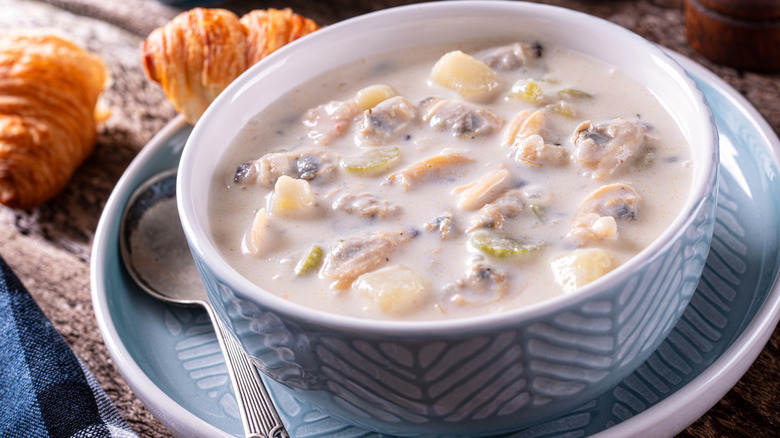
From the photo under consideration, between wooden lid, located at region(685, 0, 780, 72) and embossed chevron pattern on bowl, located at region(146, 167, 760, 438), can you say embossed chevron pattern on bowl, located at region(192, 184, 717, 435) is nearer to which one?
embossed chevron pattern on bowl, located at region(146, 167, 760, 438)

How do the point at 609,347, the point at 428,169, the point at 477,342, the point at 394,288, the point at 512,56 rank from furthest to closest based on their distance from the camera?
1. the point at 512,56
2. the point at 428,169
3. the point at 394,288
4. the point at 609,347
5. the point at 477,342

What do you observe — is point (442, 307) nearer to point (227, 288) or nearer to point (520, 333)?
point (520, 333)

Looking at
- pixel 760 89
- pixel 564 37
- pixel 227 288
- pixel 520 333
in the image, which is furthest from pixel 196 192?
pixel 760 89

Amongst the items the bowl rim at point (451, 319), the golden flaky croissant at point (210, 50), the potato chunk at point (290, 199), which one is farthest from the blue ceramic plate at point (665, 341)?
the golden flaky croissant at point (210, 50)

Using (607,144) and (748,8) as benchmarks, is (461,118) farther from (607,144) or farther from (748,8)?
(748,8)

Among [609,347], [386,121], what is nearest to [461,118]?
[386,121]

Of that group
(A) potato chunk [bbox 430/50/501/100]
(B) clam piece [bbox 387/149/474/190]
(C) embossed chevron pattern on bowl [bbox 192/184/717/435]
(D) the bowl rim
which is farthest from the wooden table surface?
(A) potato chunk [bbox 430/50/501/100]

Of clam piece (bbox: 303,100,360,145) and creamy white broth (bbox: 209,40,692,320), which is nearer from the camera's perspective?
creamy white broth (bbox: 209,40,692,320)
